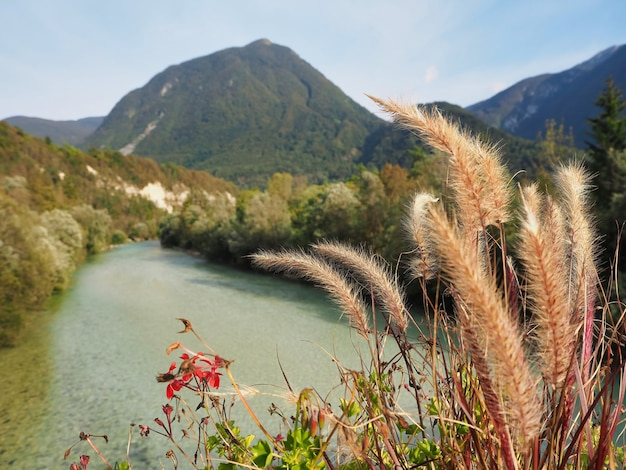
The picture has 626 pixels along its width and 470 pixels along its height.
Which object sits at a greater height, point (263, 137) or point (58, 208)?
point (263, 137)

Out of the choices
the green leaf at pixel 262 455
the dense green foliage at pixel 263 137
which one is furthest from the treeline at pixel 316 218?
the dense green foliage at pixel 263 137

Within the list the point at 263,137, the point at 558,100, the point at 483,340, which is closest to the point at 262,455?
the point at 483,340

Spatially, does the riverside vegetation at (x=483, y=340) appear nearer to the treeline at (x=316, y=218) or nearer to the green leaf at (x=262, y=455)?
the green leaf at (x=262, y=455)

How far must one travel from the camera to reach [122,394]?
Answer: 7.50m

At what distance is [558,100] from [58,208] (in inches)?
→ 6581

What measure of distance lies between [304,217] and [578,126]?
12473 cm

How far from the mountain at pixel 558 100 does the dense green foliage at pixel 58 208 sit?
101 metres

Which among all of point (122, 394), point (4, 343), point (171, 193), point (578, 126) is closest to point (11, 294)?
point (4, 343)

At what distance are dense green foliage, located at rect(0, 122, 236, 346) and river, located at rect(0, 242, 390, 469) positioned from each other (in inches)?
46.6

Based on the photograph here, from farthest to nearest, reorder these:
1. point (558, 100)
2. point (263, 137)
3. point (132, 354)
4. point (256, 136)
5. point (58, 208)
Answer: point (256, 136), point (263, 137), point (558, 100), point (58, 208), point (132, 354)

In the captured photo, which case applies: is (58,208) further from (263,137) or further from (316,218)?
(263,137)

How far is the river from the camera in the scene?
20.2 ft

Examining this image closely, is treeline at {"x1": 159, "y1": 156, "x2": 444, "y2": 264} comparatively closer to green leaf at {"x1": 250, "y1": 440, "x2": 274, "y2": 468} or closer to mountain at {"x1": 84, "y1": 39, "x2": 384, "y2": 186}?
green leaf at {"x1": 250, "y1": 440, "x2": 274, "y2": 468}

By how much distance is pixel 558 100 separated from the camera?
152 meters
